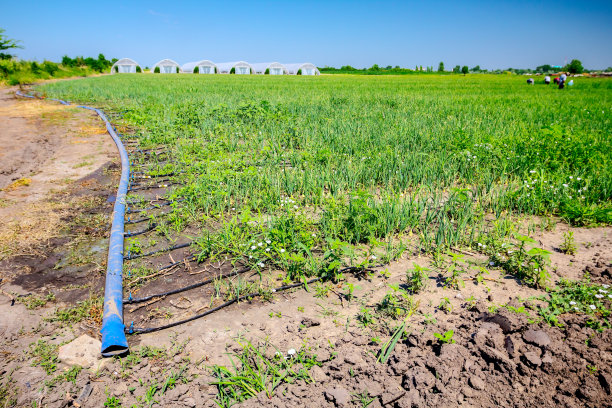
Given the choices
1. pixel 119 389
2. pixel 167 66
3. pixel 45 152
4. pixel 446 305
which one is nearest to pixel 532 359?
pixel 446 305

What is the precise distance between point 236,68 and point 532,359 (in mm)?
69173

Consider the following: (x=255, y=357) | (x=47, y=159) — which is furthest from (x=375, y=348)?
(x=47, y=159)

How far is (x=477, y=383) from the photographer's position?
180 centimetres

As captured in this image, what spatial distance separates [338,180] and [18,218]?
11.9 feet

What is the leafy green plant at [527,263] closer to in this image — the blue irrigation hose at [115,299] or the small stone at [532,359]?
the small stone at [532,359]

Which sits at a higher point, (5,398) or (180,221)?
(180,221)

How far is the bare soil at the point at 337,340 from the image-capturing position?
5.91 feet

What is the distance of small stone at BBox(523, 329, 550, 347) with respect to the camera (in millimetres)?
1926

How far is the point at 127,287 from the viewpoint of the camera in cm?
277

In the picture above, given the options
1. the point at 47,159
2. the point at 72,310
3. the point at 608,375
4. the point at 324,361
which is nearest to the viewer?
the point at 608,375

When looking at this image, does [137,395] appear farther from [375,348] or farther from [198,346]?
[375,348]

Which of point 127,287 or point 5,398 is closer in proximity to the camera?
point 5,398

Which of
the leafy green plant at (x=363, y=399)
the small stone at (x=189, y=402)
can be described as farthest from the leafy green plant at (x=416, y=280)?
the small stone at (x=189, y=402)

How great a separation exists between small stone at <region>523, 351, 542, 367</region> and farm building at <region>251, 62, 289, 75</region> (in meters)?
68.1
